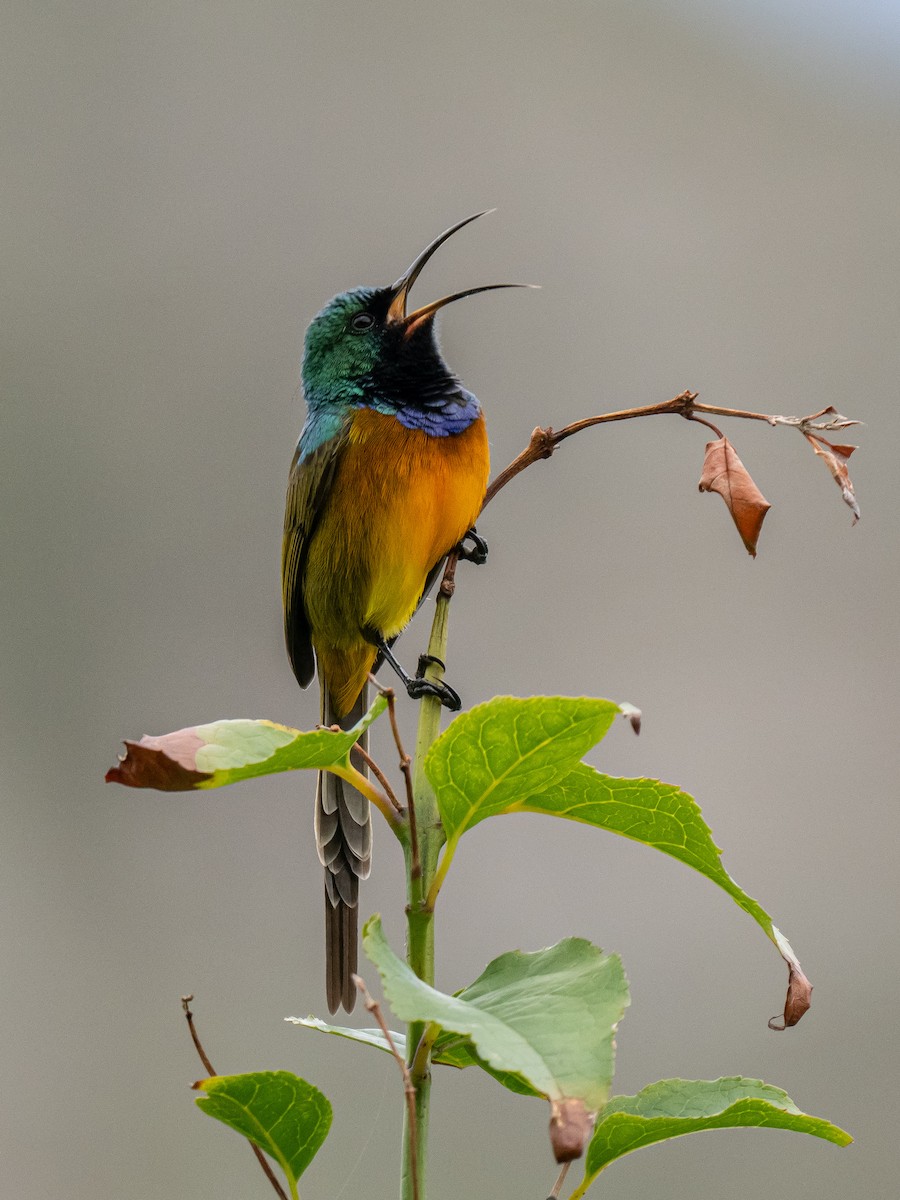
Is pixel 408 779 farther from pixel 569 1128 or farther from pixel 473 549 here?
pixel 473 549

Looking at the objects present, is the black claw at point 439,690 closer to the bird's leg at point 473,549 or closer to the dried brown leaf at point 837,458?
the bird's leg at point 473,549

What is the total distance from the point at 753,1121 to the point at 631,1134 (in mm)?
87

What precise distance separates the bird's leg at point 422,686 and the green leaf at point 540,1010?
23 centimetres

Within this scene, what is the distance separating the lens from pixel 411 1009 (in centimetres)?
62

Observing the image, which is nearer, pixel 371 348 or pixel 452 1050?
pixel 452 1050

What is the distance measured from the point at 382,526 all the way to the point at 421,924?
1.46 meters

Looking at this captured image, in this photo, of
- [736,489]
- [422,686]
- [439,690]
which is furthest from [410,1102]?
[422,686]

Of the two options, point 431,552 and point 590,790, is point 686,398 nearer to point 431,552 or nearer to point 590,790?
point 590,790

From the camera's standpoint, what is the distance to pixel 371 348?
2422 millimetres

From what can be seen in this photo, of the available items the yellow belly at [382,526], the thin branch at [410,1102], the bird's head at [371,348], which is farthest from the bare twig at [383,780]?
the bird's head at [371,348]

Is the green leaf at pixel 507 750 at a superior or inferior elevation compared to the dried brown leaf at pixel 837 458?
inferior

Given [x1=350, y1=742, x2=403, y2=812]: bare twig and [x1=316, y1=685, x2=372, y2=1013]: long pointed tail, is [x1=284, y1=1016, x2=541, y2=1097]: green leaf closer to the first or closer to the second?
[x1=350, y1=742, x2=403, y2=812]: bare twig

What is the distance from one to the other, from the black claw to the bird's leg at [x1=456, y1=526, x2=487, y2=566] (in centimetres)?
23

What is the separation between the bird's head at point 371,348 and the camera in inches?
91.4
